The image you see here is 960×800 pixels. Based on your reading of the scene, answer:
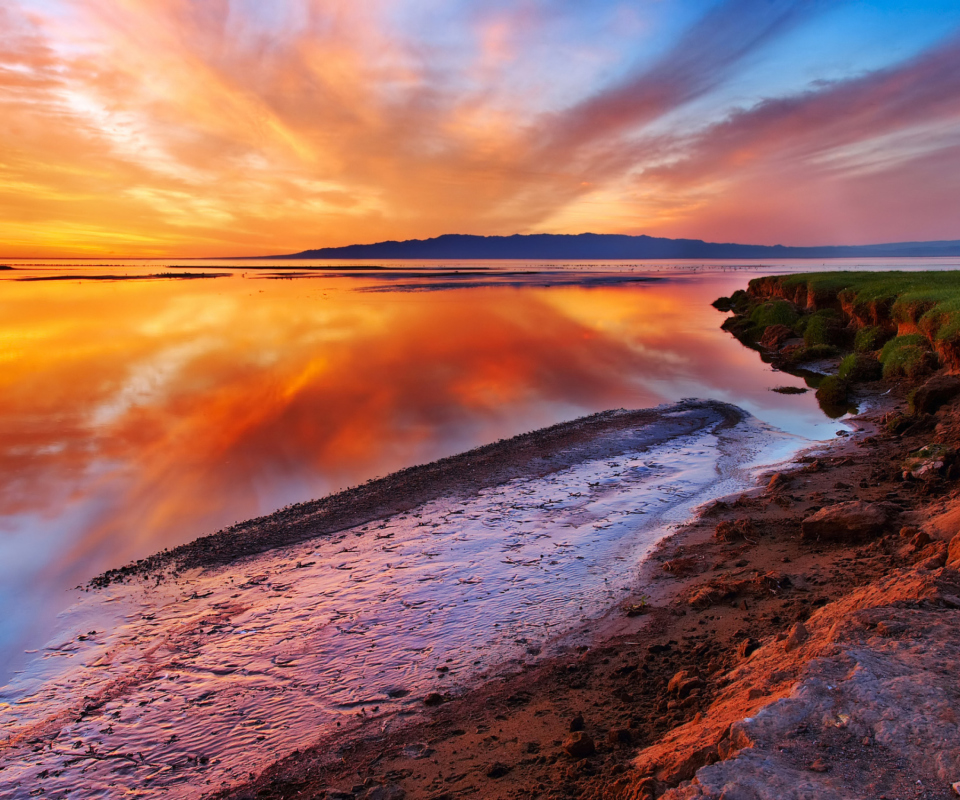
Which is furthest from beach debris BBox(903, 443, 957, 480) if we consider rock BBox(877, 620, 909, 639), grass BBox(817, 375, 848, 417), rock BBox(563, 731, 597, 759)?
rock BBox(563, 731, 597, 759)

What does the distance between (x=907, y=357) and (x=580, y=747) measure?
17036 mm

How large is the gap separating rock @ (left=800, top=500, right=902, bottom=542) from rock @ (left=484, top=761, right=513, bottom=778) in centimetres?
509

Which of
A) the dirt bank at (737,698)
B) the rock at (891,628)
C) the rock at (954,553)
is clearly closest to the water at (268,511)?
the dirt bank at (737,698)

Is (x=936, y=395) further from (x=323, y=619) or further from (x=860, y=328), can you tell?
(x=323, y=619)

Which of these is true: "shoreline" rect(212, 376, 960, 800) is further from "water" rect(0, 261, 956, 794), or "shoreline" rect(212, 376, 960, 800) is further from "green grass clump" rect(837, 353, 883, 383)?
"green grass clump" rect(837, 353, 883, 383)

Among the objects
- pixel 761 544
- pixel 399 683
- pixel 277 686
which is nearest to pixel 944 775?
pixel 399 683

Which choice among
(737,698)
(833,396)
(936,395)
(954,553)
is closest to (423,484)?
(737,698)

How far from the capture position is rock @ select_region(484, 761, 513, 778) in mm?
4048

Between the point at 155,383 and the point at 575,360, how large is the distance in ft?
52.6

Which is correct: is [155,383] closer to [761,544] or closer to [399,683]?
[399,683]

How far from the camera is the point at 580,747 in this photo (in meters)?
4.05

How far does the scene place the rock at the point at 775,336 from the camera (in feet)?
88.6

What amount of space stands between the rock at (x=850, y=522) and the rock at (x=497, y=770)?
5093 millimetres

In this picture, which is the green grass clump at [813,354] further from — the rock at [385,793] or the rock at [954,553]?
the rock at [385,793]
